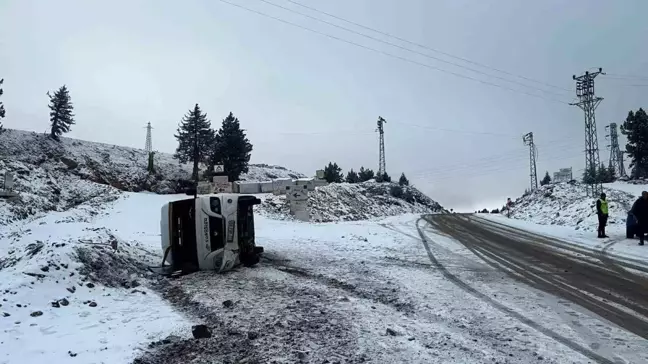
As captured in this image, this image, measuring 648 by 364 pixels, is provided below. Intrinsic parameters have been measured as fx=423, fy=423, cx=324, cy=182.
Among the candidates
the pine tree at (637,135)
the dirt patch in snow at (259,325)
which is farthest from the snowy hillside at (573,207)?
the dirt patch in snow at (259,325)

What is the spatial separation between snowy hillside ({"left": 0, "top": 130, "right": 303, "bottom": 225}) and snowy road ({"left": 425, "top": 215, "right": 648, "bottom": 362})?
25629mm

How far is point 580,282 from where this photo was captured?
28.9ft

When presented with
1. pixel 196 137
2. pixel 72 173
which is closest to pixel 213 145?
pixel 196 137

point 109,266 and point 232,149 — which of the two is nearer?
point 109,266

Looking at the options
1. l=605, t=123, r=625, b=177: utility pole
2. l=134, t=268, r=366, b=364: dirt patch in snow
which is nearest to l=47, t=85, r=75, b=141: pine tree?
l=134, t=268, r=366, b=364: dirt patch in snow

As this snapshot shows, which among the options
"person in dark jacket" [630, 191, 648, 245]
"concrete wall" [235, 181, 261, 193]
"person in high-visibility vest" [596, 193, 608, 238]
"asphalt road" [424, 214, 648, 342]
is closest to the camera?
"asphalt road" [424, 214, 648, 342]

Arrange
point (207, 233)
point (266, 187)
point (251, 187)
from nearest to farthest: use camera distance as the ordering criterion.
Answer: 1. point (207, 233)
2. point (251, 187)
3. point (266, 187)

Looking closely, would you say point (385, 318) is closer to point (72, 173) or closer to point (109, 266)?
point (109, 266)

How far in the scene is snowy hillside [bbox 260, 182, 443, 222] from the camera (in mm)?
35669

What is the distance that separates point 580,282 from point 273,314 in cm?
655

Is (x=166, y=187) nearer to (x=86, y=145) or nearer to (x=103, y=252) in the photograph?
(x=86, y=145)

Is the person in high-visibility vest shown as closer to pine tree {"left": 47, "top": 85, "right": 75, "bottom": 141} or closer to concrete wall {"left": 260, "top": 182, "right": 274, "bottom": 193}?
concrete wall {"left": 260, "top": 182, "right": 274, "bottom": 193}

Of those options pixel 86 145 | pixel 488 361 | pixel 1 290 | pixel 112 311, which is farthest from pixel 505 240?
pixel 86 145

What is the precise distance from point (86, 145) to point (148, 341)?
63764mm
